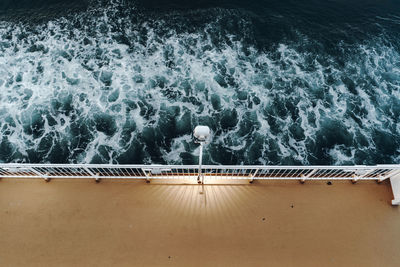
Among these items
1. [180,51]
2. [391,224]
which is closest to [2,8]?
[180,51]

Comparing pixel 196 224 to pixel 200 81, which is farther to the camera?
pixel 200 81

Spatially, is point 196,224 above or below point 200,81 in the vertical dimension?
below

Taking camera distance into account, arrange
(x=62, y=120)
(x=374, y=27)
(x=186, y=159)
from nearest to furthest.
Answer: (x=186, y=159) → (x=62, y=120) → (x=374, y=27)

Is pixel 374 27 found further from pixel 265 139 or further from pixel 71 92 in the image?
pixel 71 92

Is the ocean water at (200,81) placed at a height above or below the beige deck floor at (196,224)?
above

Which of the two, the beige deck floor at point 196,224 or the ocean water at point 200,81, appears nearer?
the beige deck floor at point 196,224
